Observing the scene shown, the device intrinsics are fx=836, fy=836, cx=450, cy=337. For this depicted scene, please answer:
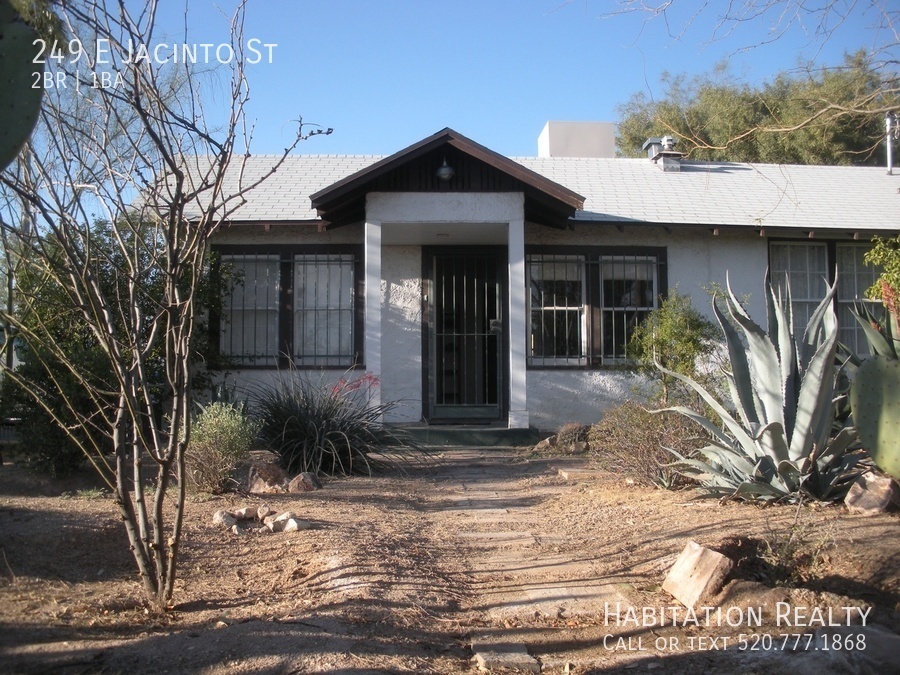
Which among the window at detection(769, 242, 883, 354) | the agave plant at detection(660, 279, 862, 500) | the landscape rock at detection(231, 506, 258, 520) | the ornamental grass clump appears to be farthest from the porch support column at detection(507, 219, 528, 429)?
the landscape rock at detection(231, 506, 258, 520)

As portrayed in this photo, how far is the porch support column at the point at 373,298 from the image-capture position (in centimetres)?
1121

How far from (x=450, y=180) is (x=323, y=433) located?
15.0ft

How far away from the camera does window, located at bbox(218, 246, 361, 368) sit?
1216cm

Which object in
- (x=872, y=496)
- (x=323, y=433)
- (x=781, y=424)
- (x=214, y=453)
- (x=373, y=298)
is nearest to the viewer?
(x=872, y=496)

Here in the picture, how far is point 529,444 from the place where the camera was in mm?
11109

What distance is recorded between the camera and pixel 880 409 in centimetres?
586

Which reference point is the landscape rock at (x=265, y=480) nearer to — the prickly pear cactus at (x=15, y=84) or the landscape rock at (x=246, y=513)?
the landscape rock at (x=246, y=513)

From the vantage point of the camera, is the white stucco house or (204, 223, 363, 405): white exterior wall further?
(204, 223, 363, 405): white exterior wall

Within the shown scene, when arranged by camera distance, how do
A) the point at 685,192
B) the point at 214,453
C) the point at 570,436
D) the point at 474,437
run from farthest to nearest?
the point at 685,192, the point at 474,437, the point at 570,436, the point at 214,453

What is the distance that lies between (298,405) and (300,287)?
3.95 m

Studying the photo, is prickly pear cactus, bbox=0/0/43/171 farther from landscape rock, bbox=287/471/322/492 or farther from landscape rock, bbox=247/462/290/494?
landscape rock, bbox=287/471/322/492

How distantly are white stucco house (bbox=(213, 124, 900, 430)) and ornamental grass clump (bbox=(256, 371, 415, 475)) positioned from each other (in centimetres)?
256

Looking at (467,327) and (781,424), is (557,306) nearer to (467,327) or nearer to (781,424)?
(467,327)

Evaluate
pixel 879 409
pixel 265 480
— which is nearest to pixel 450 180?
pixel 265 480
